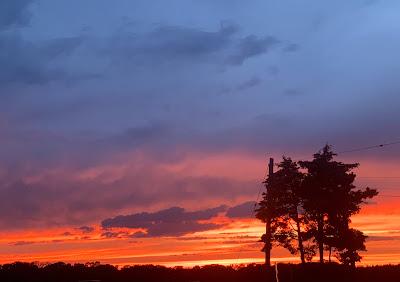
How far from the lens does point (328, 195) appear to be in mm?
62375

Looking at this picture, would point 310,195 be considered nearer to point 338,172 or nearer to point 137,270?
point 338,172

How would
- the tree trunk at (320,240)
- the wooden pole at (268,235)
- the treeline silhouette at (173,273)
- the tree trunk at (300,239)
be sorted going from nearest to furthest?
the wooden pole at (268,235) < the treeline silhouette at (173,273) < the tree trunk at (320,240) < the tree trunk at (300,239)

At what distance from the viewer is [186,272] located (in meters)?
58.7

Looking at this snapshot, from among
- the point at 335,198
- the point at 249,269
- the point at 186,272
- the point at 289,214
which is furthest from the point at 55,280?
the point at 335,198

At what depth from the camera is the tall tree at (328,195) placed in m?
62.2

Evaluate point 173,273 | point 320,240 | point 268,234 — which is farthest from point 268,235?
point 320,240

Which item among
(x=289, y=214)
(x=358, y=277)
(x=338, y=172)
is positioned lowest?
(x=358, y=277)

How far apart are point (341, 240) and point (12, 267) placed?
3233cm

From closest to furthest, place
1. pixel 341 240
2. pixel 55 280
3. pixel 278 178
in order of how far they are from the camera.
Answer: pixel 55 280, pixel 341 240, pixel 278 178

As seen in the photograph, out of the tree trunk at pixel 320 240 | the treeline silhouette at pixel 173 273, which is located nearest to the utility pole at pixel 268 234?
the treeline silhouette at pixel 173 273

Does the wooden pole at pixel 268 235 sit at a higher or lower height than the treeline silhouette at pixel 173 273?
higher

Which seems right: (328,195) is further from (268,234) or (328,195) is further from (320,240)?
(268,234)

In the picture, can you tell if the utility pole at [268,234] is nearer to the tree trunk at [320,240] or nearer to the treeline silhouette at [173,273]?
the treeline silhouette at [173,273]

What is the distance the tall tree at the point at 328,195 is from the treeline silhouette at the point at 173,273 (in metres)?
3.66
